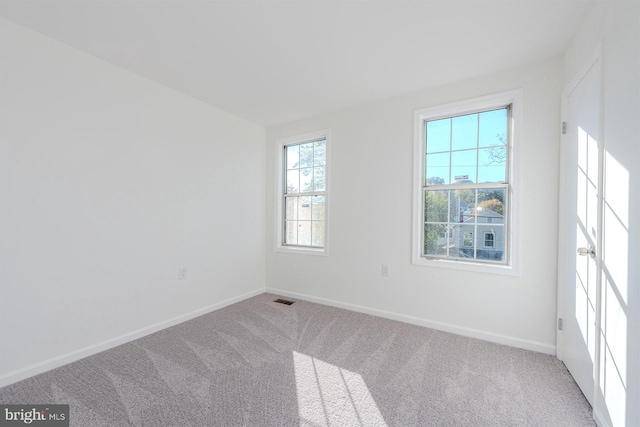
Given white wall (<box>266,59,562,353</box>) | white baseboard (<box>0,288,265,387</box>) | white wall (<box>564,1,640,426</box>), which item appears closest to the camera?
white wall (<box>564,1,640,426</box>)

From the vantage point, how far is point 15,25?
6.26 feet

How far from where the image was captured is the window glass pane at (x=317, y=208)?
12.3 ft

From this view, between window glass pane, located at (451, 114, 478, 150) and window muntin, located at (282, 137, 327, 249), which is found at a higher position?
window glass pane, located at (451, 114, 478, 150)

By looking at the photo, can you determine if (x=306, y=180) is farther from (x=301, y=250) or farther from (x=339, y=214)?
(x=301, y=250)

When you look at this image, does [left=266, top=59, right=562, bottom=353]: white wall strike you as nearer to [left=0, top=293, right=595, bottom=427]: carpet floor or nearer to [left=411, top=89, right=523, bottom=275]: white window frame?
[left=411, top=89, right=523, bottom=275]: white window frame

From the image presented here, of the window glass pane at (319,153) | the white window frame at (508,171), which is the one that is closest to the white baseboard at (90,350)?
the window glass pane at (319,153)

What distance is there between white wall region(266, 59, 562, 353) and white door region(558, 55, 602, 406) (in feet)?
0.50

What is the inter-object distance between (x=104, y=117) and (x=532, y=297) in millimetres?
4049

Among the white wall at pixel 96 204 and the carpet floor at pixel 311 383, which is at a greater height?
the white wall at pixel 96 204

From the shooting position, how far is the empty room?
1.62 meters

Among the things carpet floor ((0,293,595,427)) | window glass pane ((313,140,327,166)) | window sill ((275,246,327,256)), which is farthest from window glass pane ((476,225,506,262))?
window glass pane ((313,140,327,166))

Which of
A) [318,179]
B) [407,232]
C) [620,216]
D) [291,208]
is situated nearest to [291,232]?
[291,208]

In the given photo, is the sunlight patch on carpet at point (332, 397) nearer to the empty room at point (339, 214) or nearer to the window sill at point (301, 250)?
the empty room at point (339, 214)

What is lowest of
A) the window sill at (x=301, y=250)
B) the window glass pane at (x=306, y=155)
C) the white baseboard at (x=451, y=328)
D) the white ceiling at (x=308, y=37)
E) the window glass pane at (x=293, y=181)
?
the white baseboard at (x=451, y=328)
